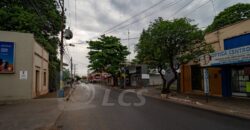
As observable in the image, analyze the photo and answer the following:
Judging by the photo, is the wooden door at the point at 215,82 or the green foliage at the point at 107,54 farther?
the green foliage at the point at 107,54

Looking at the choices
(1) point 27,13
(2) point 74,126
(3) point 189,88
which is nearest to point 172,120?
(2) point 74,126

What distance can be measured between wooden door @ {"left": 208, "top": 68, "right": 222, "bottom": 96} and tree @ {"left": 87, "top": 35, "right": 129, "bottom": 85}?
32577 mm

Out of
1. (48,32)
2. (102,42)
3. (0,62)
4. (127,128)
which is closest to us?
(127,128)

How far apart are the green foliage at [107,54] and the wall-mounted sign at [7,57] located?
35989mm

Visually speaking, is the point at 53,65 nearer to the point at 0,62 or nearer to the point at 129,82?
the point at 0,62

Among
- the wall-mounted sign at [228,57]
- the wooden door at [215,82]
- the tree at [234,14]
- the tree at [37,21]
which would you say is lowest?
the wooden door at [215,82]

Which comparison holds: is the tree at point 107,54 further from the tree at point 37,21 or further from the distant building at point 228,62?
the distant building at point 228,62

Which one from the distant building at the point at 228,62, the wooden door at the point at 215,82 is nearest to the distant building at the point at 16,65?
the distant building at the point at 228,62

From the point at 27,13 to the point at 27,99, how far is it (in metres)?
14.2

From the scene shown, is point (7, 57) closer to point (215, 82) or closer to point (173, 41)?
point (173, 41)

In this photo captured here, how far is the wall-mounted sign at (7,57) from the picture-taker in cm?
2058

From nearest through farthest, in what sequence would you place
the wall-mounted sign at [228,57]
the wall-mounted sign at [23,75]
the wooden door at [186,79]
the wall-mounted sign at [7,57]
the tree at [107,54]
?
the wall-mounted sign at [228,57]
the wall-mounted sign at [7,57]
the wall-mounted sign at [23,75]
the wooden door at [186,79]
the tree at [107,54]

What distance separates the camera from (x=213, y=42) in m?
25.3

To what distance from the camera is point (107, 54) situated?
2272 inches
